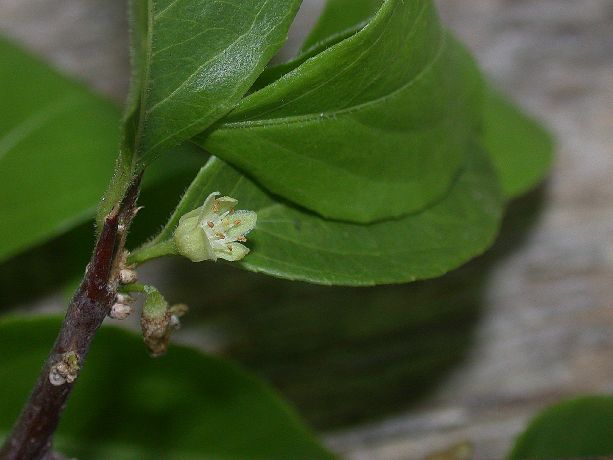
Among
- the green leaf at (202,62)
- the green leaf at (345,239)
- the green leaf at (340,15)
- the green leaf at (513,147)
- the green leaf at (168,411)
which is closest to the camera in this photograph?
the green leaf at (202,62)

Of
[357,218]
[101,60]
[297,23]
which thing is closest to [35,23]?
[101,60]

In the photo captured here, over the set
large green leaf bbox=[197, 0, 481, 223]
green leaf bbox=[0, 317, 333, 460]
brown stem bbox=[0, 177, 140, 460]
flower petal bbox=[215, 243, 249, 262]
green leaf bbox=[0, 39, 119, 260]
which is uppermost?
green leaf bbox=[0, 39, 119, 260]

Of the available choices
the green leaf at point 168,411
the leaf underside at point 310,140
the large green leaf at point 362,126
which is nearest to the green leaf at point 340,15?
the leaf underside at point 310,140

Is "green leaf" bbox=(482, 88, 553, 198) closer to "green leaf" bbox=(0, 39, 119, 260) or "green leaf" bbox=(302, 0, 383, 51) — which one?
"green leaf" bbox=(302, 0, 383, 51)

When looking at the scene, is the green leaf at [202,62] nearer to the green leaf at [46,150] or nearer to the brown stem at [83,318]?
the brown stem at [83,318]

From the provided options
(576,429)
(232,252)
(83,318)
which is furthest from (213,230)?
(576,429)

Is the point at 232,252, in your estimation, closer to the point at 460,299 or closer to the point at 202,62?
the point at 202,62

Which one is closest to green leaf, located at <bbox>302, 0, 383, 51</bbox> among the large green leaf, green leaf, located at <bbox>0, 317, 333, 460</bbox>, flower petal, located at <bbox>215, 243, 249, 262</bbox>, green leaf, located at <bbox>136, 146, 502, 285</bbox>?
the large green leaf
